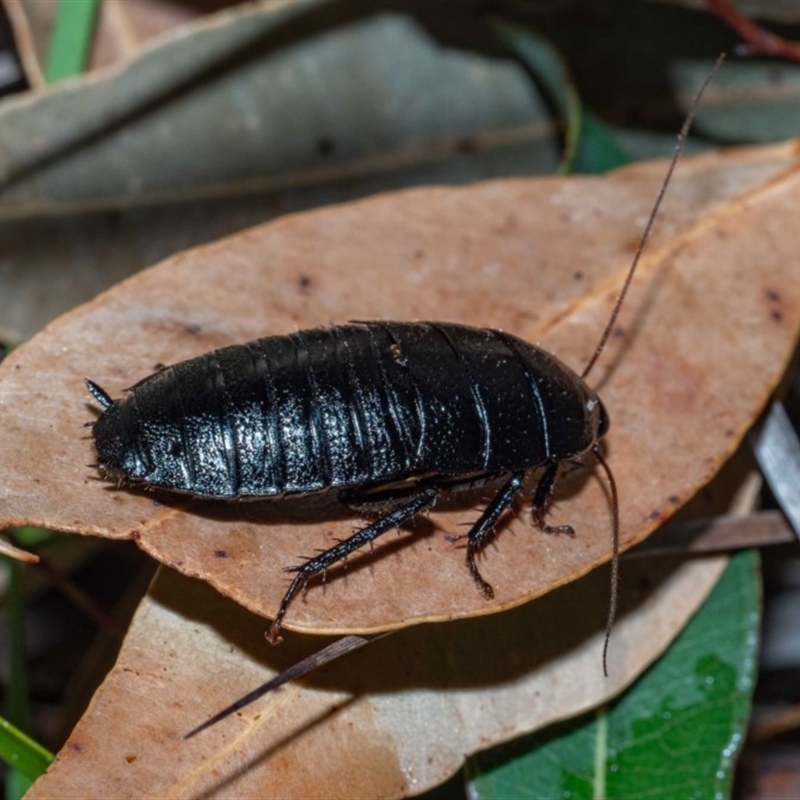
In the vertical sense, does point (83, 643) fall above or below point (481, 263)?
below

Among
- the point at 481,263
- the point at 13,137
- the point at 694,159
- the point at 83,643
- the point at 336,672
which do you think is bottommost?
the point at 336,672

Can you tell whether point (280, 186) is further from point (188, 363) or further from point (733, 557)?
point (733, 557)

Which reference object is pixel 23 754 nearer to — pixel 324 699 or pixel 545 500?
pixel 324 699

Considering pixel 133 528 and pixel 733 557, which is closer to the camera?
pixel 133 528

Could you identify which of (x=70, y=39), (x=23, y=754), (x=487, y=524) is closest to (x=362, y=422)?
(x=487, y=524)

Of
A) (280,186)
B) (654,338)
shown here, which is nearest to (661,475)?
(654,338)

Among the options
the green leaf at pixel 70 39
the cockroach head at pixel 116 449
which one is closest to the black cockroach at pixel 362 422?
the cockroach head at pixel 116 449
